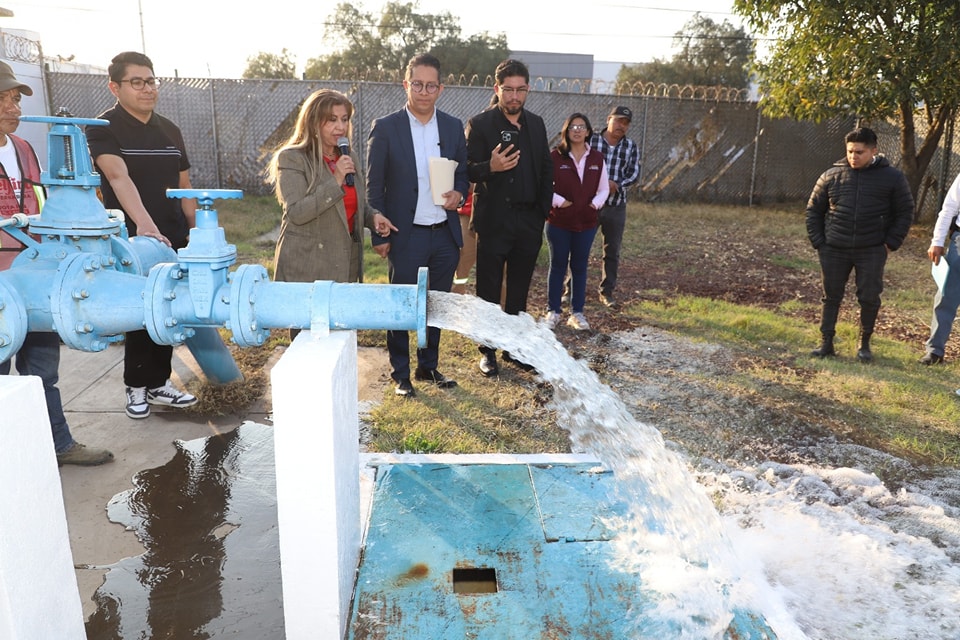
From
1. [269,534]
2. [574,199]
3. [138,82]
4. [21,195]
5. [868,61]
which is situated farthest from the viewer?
[868,61]

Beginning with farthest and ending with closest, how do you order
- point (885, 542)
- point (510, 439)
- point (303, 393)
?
point (510, 439), point (885, 542), point (303, 393)

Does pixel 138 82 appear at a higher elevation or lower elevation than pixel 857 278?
higher

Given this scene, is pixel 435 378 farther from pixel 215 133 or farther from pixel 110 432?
pixel 215 133

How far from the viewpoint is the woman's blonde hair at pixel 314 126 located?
3777 millimetres

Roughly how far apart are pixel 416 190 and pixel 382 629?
2729mm

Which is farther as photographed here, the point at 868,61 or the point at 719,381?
the point at 868,61

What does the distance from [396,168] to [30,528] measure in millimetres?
2960

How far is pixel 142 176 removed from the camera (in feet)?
13.0

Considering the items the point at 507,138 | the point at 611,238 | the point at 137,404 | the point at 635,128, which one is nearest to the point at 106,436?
the point at 137,404

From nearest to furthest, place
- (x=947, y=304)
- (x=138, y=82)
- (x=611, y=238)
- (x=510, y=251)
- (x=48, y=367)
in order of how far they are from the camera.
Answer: (x=48, y=367)
(x=138, y=82)
(x=510, y=251)
(x=947, y=304)
(x=611, y=238)

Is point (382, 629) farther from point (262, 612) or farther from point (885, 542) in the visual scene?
point (885, 542)

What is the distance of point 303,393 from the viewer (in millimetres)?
2002

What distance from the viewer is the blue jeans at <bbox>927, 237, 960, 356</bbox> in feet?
17.6

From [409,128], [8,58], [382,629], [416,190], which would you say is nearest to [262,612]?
[382,629]
